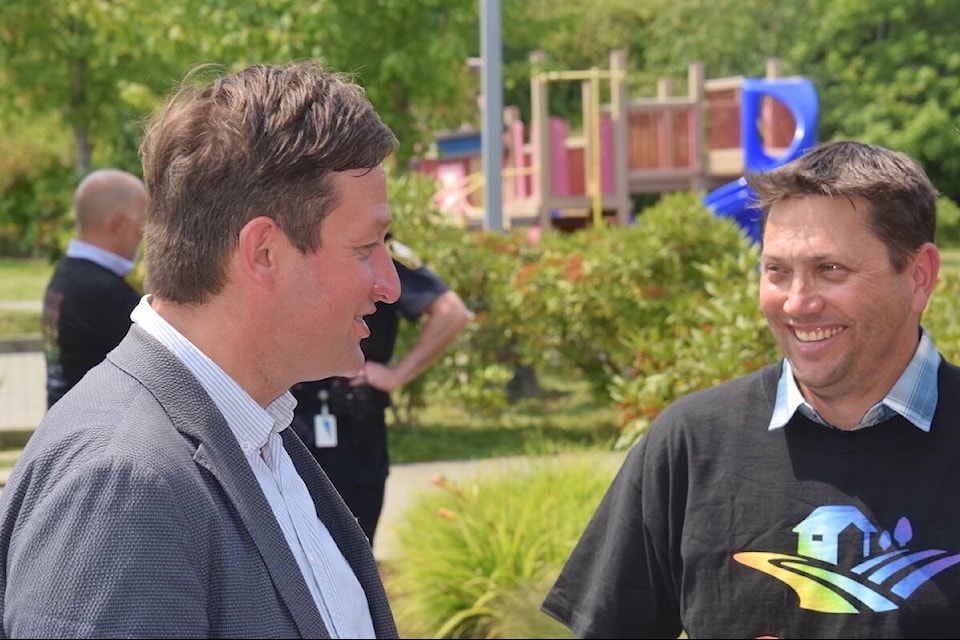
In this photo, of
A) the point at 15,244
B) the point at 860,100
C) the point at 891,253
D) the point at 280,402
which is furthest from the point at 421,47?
the point at 860,100

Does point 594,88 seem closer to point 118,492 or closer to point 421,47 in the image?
point 421,47

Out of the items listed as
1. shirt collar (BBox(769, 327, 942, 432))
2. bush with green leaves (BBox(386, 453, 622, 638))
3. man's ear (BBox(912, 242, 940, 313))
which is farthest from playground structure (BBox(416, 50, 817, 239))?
shirt collar (BBox(769, 327, 942, 432))

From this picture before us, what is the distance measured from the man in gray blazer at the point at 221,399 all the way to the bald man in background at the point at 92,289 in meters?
3.55

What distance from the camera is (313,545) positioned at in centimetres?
178

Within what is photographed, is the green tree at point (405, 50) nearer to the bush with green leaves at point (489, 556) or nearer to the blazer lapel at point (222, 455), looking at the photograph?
the bush with green leaves at point (489, 556)

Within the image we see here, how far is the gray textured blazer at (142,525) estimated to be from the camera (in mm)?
1429

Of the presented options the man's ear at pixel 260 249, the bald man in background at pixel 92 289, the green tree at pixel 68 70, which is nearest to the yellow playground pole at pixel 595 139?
the green tree at pixel 68 70

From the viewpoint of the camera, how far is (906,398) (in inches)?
103

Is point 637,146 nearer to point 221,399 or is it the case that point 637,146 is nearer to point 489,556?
point 489,556

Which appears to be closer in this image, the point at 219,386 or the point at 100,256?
the point at 219,386

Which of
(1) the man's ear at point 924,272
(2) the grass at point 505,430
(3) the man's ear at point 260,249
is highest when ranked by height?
(3) the man's ear at point 260,249

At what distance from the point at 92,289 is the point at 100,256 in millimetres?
278

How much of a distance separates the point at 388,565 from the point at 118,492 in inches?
193

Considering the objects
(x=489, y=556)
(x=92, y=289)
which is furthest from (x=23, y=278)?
(x=489, y=556)
